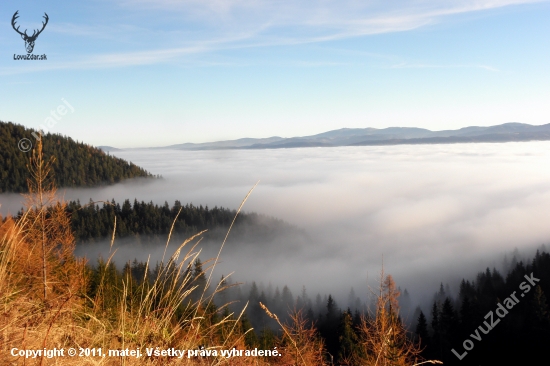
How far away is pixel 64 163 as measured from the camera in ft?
433

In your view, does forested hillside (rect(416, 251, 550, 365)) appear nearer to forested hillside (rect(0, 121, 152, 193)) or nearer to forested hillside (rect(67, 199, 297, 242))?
forested hillside (rect(67, 199, 297, 242))

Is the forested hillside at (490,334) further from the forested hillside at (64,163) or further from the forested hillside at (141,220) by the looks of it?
the forested hillside at (64,163)

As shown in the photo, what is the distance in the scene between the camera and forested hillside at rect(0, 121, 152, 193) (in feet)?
382

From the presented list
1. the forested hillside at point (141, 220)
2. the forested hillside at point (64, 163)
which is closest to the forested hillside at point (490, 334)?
the forested hillside at point (141, 220)

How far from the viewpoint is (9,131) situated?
399 ft

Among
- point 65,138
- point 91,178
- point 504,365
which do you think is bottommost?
point 504,365

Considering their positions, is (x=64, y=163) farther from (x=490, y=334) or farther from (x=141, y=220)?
(x=490, y=334)

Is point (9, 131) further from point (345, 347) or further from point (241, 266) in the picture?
point (345, 347)

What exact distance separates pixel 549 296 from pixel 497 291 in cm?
758

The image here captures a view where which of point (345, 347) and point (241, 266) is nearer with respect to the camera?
point (345, 347)

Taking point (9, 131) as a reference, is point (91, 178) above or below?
below

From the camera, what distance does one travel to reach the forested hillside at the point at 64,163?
382ft

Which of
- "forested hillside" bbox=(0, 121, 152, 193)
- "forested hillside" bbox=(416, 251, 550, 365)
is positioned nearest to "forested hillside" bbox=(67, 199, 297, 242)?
"forested hillside" bbox=(0, 121, 152, 193)

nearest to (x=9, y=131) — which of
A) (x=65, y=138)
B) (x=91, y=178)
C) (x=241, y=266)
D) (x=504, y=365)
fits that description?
(x=65, y=138)
